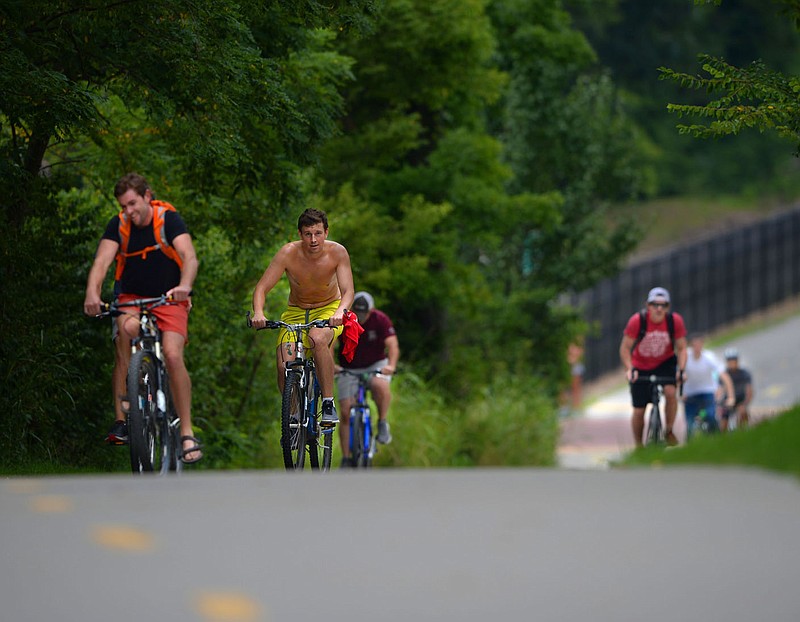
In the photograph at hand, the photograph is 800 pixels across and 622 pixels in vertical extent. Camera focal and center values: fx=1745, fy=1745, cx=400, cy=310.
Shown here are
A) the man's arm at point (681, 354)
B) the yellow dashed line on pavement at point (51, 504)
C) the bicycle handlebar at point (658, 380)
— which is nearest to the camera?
the yellow dashed line on pavement at point (51, 504)

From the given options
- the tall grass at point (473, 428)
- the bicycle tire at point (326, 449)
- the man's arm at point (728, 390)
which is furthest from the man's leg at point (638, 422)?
the man's arm at point (728, 390)

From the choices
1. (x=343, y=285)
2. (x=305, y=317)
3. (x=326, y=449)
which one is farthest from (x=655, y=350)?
(x=343, y=285)

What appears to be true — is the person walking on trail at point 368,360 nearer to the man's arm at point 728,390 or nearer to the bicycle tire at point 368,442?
the bicycle tire at point 368,442

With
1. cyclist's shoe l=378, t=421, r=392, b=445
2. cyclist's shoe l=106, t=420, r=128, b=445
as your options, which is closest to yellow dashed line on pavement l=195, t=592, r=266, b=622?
cyclist's shoe l=106, t=420, r=128, b=445

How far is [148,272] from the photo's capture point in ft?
33.6

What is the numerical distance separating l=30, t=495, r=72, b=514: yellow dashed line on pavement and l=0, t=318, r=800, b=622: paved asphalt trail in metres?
0.02

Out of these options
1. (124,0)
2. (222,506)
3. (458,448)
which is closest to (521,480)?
(222,506)

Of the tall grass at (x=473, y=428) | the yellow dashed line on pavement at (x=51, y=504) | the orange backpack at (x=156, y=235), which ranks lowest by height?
the tall grass at (x=473, y=428)

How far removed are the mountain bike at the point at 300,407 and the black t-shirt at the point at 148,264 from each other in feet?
4.07

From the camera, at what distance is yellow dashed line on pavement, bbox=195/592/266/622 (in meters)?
5.41

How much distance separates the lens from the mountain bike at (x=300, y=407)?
11.4 metres

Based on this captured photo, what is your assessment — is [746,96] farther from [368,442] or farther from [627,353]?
[368,442]

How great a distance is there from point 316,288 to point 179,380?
1719mm

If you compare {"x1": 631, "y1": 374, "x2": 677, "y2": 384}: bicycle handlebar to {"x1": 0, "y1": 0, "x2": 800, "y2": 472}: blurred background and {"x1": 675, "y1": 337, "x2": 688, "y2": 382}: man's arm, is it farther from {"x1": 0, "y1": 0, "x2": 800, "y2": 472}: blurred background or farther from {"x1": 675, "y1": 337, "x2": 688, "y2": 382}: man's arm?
{"x1": 0, "y1": 0, "x2": 800, "y2": 472}: blurred background
